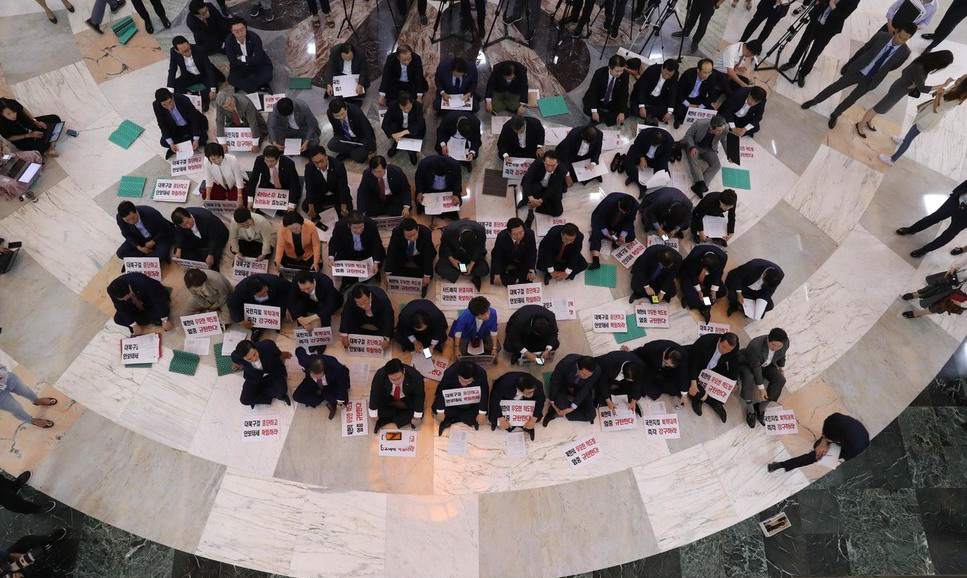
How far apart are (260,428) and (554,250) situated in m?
4.50

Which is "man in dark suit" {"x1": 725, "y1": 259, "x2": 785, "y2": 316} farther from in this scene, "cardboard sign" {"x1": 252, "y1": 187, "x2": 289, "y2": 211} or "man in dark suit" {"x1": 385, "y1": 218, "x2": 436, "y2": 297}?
"cardboard sign" {"x1": 252, "y1": 187, "x2": 289, "y2": 211}

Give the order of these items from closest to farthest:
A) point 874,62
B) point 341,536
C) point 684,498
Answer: point 341,536, point 684,498, point 874,62

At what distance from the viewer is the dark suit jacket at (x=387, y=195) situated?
8023 mm

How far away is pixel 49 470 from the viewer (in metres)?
7.02

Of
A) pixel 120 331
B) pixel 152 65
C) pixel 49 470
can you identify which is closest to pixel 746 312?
pixel 120 331

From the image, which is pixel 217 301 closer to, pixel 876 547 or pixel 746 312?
pixel 746 312

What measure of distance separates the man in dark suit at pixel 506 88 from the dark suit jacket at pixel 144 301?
5699 millimetres

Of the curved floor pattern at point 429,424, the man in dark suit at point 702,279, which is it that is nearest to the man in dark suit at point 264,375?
the curved floor pattern at point 429,424

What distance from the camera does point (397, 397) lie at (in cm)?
695

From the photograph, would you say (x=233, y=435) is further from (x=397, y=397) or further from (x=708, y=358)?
(x=708, y=358)

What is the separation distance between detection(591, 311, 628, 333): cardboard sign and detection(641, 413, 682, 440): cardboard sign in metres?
1.26

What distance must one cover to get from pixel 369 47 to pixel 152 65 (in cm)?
379

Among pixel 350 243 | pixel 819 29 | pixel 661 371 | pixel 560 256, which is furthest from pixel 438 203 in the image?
pixel 819 29

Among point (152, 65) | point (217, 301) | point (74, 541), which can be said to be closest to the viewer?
point (74, 541)
